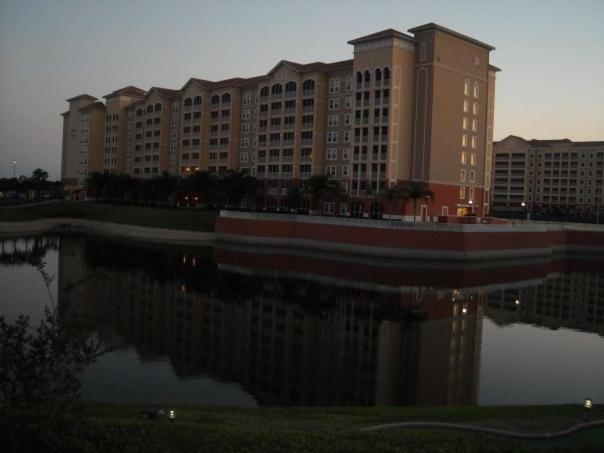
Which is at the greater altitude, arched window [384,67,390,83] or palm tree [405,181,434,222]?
arched window [384,67,390,83]

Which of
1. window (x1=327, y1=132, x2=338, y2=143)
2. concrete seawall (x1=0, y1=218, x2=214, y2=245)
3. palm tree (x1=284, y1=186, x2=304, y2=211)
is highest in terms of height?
window (x1=327, y1=132, x2=338, y2=143)

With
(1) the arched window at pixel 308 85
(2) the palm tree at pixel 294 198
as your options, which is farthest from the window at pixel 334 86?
(2) the palm tree at pixel 294 198

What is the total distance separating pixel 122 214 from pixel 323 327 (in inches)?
2207

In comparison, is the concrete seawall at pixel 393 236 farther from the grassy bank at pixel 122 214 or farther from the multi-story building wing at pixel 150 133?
the multi-story building wing at pixel 150 133

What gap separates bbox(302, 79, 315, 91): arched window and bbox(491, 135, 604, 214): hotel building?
2651 inches

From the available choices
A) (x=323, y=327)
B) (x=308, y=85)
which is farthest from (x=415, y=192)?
(x=323, y=327)

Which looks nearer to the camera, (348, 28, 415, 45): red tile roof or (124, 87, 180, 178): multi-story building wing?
(348, 28, 415, 45): red tile roof

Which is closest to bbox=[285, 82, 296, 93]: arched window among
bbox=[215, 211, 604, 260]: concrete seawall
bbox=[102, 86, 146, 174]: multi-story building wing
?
bbox=[215, 211, 604, 260]: concrete seawall

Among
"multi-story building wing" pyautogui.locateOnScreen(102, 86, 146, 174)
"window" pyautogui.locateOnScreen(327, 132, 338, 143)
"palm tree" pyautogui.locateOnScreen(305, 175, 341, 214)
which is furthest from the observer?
"multi-story building wing" pyautogui.locateOnScreen(102, 86, 146, 174)

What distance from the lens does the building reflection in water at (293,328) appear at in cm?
1866

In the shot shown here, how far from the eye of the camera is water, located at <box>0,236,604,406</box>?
18.2 meters

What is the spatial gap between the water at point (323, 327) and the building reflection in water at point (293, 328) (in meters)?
0.09

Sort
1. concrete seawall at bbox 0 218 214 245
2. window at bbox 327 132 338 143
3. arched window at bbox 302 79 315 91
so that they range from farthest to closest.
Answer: arched window at bbox 302 79 315 91 → window at bbox 327 132 338 143 → concrete seawall at bbox 0 218 214 245

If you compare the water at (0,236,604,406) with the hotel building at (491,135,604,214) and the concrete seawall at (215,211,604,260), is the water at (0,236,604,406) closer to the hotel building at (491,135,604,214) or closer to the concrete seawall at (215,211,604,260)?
the concrete seawall at (215,211,604,260)
